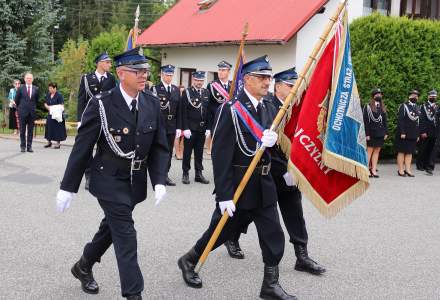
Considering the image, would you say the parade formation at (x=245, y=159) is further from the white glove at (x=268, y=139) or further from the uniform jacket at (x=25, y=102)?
the uniform jacket at (x=25, y=102)

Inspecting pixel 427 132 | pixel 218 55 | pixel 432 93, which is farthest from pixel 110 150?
pixel 218 55

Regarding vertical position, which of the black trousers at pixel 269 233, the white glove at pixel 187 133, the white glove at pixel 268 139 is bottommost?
the black trousers at pixel 269 233

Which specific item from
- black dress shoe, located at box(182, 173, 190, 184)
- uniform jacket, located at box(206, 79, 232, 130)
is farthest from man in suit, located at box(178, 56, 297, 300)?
black dress shoe, located at box(182, 173, 190, 184)

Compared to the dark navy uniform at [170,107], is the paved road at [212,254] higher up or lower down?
lower down

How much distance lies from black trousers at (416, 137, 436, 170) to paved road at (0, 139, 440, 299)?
3883 mm

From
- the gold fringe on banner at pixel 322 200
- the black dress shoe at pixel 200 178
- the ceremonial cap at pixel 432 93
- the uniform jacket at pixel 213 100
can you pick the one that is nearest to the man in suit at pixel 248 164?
the gold fringe on banner at pixel 322 200

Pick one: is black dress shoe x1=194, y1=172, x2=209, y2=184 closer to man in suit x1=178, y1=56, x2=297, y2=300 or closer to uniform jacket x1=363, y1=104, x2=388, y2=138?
uniform jacket x1=363, y1=104, x2=388, y2=138

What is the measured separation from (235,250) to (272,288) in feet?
3.99

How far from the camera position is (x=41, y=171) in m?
10.7

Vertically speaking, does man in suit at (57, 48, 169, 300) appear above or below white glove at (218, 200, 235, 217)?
above

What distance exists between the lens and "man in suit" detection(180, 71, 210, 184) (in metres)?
10.0

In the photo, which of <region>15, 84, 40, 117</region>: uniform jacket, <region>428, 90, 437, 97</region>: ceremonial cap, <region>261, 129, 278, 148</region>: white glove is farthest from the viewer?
<region>15, 84, 40, 117</region>: uniform jacket

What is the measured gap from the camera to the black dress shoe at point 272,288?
14.7 ft

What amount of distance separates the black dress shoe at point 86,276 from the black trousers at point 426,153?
1034 centimetres
